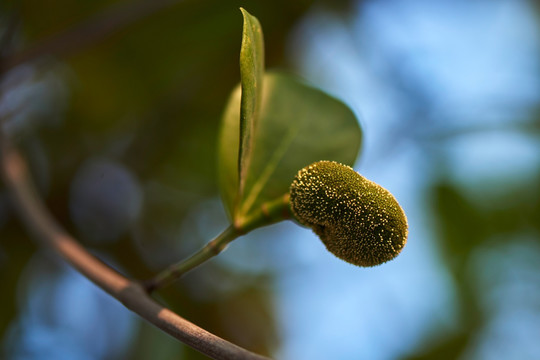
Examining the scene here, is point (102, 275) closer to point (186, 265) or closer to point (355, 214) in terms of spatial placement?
point (186, 265)

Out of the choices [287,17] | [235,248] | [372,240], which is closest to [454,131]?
[287,17]

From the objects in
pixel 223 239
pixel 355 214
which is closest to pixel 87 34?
pixel 223 239

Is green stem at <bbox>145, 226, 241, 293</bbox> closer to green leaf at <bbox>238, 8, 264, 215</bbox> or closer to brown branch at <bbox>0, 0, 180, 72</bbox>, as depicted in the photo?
green leaf at <bbox>238, 8, 264, 215</bbox>

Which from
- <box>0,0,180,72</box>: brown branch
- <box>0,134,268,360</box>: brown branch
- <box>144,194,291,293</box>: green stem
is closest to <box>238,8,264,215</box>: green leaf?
<box>144,194,291,293</box>: green stem

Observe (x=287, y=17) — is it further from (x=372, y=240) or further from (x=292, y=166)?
(x=372, y=240)

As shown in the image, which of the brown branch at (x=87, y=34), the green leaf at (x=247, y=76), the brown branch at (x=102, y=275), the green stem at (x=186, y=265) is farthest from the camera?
the brown branch at (x=87, y=34)

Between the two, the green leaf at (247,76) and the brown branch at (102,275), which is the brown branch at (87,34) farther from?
the green leaf at (247,76)

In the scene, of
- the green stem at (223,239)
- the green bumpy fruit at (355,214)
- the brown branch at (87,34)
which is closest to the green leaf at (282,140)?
the green stem at (223,239)
